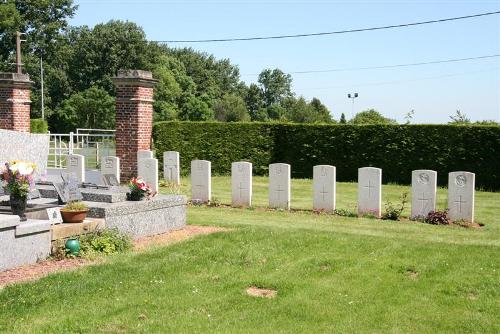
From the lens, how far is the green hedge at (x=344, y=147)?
18266mm

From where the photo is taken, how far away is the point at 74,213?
812 centimetres

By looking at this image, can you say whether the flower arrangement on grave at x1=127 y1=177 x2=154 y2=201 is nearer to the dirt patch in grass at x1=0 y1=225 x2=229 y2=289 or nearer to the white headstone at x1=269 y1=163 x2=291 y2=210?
the dirt patch in grass at x1=0 y1=225 x2=229 y2=289

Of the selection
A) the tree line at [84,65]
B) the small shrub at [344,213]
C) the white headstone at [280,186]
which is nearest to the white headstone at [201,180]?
the white headstone at [280,186]

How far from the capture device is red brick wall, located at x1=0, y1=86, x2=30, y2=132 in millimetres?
17906

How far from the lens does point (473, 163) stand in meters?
18.3

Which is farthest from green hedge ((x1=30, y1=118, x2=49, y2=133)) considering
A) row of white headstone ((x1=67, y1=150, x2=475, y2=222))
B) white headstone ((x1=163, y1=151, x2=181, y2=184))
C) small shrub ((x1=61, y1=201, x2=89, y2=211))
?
small shrub ((x1=61, y1=201, x2=89, y2=211))

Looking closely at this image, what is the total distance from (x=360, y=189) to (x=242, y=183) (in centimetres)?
272

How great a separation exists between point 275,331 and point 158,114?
50723 millimetres

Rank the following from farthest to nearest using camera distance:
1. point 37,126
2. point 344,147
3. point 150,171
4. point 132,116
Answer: point 37,126 → point 344,147 → point 132,116 → point 150,171

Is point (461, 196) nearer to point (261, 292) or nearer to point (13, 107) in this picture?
point (261, 292)

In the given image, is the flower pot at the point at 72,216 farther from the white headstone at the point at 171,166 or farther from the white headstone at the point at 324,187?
the white headstone at the point at 171,166

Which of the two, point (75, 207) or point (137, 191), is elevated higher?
point (137, 191)

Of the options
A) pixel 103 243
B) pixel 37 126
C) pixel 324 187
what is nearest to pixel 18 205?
pixel 103 243

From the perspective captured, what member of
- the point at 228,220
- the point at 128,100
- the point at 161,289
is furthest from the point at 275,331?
the point at 128,100
